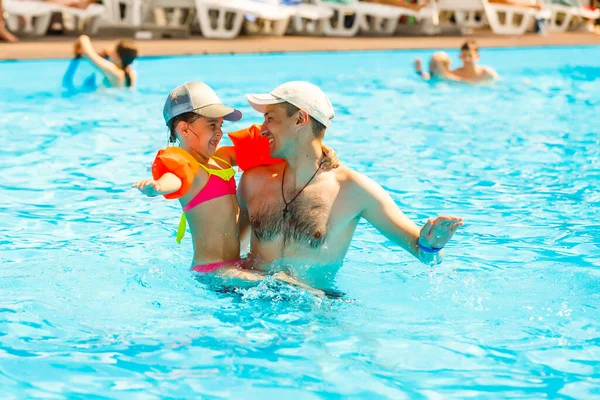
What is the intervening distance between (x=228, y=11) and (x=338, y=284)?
37.2 feet

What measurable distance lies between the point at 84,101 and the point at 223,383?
7.34 metres

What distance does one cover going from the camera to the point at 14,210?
585cm

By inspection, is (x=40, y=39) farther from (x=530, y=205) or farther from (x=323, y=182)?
(x=323, y=182)

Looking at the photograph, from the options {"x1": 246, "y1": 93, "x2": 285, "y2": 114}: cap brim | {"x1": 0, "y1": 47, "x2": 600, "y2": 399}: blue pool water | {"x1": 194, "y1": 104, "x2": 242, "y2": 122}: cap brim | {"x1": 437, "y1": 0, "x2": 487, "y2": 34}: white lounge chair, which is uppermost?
{"x1": 437, "y1": 0, "x2": 487, "y2": 34}: white lounge chair

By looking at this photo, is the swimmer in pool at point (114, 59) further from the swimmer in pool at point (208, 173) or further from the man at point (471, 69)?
the swimmer in pool at point (208, 173)

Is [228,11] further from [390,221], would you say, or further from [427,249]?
[427,249]

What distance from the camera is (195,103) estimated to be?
3.75 meters

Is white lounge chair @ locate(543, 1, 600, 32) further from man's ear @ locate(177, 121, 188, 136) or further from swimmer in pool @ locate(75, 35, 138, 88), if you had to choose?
man's ear @ locate(177, 121, 188, 136)

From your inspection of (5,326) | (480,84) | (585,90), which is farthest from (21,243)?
(585,90)

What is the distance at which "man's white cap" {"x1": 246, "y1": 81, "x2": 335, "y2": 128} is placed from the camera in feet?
12.1

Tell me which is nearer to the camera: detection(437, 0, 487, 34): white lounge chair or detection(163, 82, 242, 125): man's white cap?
Answer: detection(163, 82, 242, 125): man's white cap

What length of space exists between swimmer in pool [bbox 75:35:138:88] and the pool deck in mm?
1772

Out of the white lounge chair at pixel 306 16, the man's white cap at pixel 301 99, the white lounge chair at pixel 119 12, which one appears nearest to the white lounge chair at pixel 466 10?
the white lounge chair at pixel 306 16

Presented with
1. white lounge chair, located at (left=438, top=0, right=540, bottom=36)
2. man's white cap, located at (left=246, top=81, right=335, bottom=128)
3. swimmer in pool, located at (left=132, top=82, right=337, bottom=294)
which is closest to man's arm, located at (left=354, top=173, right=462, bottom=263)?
swimmer in pool, located at (left=132, top=82, right=337, bottom=294)
